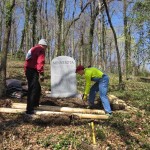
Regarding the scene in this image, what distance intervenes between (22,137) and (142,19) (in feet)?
31.6

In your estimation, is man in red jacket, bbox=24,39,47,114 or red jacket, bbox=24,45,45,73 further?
red jacket, bbox=24,45,45,73

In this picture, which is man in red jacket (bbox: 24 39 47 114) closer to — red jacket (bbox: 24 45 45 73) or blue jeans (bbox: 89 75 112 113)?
red jacket (bbox: 24 45 45 73)

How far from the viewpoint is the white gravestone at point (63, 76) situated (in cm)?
1388

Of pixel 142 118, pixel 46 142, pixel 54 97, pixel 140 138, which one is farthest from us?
pixel 54 97

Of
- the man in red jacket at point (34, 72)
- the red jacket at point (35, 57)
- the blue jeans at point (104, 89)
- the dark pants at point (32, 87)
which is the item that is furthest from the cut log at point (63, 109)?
the red jacket at point (35, 57)

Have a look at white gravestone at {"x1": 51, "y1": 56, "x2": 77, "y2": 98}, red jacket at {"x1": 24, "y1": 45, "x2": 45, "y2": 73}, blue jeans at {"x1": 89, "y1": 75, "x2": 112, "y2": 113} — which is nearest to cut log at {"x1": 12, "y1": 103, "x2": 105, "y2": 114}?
blue jeans at {"x1": 89, "y1": 75, "x2": 112, "y2": 113}

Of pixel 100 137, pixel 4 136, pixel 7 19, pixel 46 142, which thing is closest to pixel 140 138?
pixel 100 137

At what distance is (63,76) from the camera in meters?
13.9

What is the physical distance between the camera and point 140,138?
9781mm

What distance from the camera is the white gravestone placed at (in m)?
13.9

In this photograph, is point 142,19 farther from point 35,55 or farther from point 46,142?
point 46,142

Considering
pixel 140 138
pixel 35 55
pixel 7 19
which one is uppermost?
pixel 7 19

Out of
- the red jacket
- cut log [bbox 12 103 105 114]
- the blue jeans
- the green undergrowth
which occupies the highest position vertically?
the red jacket

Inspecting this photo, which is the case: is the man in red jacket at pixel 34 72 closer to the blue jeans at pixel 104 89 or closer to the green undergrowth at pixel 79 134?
the green undergrowth at pixel 79 134
